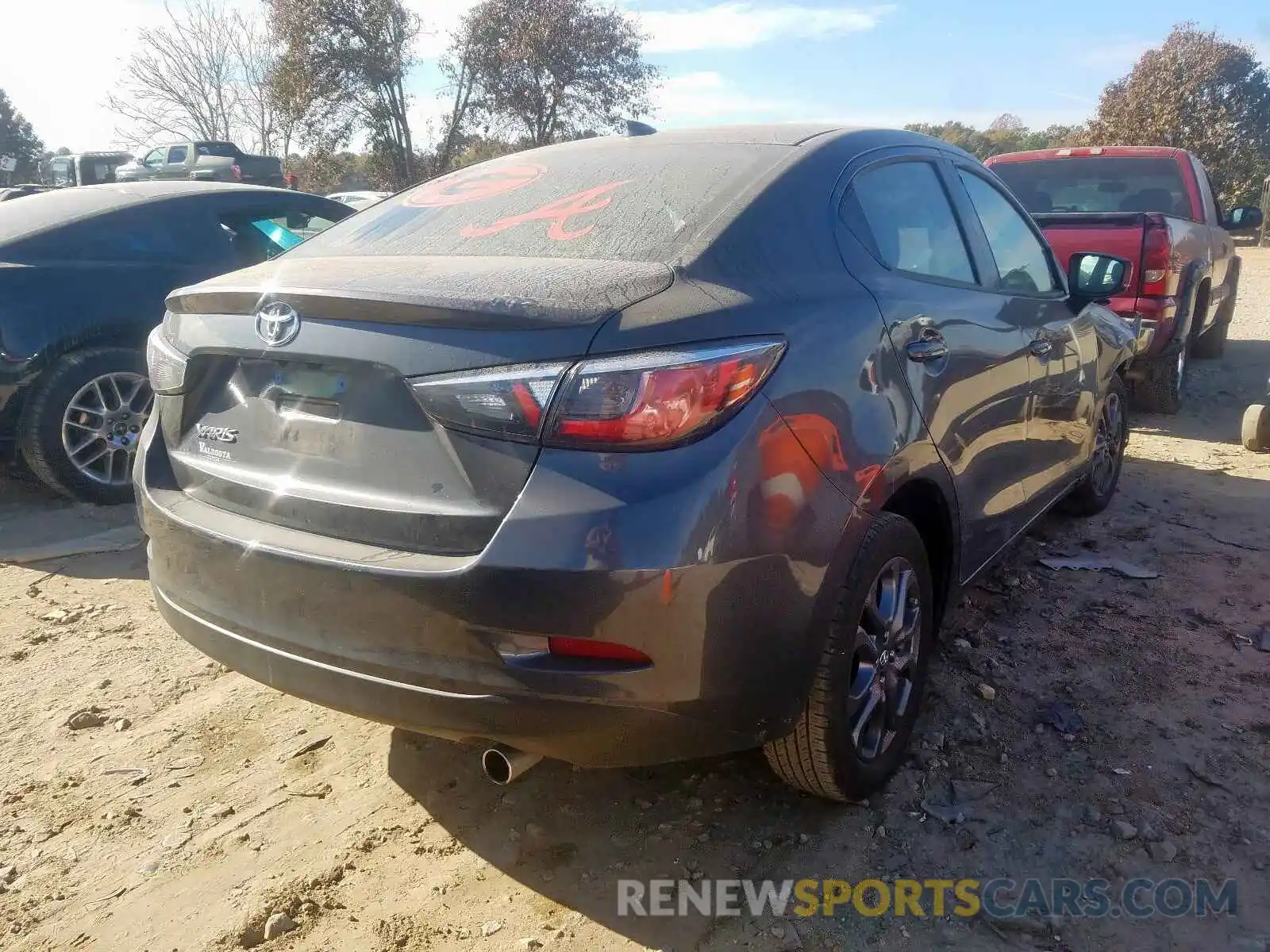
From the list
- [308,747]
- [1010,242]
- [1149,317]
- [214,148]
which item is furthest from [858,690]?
[214,148]

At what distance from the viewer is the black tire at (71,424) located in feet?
15.9

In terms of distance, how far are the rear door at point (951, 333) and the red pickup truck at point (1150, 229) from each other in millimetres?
3450

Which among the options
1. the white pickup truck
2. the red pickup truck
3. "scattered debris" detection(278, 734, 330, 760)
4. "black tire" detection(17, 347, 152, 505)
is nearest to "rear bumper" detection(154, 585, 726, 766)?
"scattered debris" detection(278, 734, 330, 760)

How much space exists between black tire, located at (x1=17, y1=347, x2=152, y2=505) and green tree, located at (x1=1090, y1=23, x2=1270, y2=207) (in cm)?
2156

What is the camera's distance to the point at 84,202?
17.7 feet

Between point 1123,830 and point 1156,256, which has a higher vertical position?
point 1156,256

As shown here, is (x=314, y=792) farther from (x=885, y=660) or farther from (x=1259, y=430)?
(x=1259, y=430)

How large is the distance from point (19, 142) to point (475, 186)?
51.1 m

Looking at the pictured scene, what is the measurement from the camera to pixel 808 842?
247 centimetres

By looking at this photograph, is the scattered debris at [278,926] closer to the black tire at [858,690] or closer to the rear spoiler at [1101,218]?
the black tire at [858,690]

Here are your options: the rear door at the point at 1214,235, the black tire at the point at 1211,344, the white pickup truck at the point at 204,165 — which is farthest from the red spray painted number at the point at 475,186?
the white pickup truck at the point at 204,165

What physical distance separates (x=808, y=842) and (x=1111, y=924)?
2.24ft

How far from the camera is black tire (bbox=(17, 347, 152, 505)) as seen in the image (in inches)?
190

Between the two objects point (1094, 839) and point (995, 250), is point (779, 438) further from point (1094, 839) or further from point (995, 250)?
point (995, 250)
